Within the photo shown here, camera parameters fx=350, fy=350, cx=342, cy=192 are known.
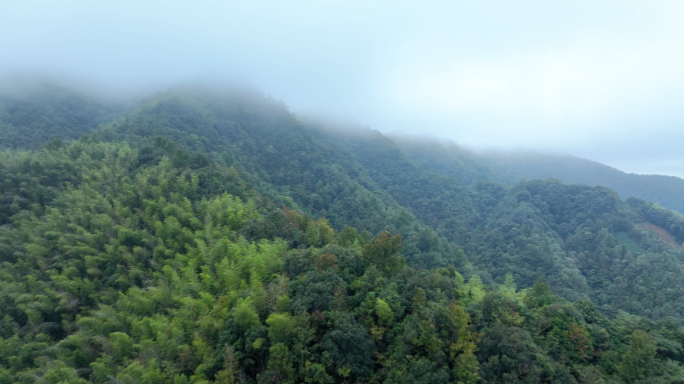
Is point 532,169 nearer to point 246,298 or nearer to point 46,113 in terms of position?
point 246,298

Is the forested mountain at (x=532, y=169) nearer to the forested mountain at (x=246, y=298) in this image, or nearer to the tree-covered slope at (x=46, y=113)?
the forested mountain at (x=246, y=298)

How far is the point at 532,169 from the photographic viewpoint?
137 meters

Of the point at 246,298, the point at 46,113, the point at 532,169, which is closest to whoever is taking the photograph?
the point at 246,298

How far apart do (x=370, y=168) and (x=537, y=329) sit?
7168cm

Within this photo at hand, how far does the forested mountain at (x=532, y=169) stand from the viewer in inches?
4375

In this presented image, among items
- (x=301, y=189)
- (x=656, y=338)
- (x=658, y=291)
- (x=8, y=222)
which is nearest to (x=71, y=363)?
(x=8, y=222)

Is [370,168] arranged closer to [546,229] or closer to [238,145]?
[238,145]

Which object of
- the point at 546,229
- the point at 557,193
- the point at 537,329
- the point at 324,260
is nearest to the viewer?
the point at 537,329

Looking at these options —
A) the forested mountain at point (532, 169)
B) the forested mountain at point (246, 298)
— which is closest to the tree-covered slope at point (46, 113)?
the forested mountain at point (246, 298)

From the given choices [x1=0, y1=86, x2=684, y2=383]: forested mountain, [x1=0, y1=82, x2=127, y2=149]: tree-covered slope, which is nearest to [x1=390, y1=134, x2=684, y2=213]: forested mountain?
[x1=0, y1=86, x2=684, y2=383]: forested mountain

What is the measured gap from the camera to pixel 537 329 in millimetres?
16344

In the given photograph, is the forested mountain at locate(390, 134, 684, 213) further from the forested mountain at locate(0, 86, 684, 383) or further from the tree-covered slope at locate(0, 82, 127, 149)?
the tree-covered slope at locate(0, 82, 127, 149)

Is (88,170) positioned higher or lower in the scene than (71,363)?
higher

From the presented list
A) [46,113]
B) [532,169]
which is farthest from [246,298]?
[532,169]
